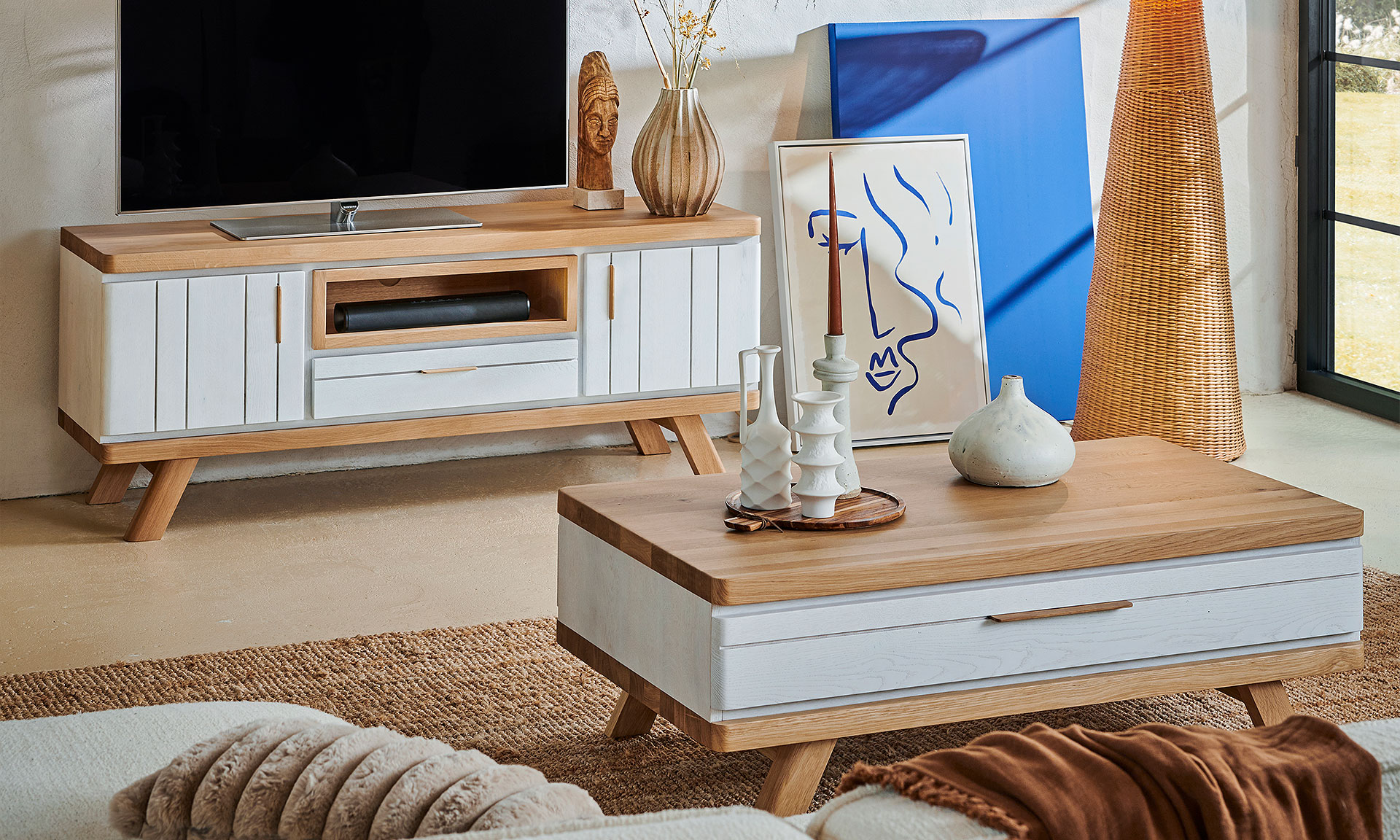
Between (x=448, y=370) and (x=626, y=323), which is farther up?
(x=626, y=323)

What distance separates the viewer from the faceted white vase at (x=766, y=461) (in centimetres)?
242

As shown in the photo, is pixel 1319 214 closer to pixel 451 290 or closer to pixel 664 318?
pixel 664 318

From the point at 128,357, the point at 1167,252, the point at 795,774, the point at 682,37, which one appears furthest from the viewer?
the point at 682,37

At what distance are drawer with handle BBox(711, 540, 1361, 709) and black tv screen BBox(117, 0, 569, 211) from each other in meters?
2.26

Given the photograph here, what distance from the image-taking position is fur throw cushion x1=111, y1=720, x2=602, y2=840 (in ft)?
3.74

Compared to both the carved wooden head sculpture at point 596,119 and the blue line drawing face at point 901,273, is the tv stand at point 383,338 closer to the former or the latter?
the carved wooden head sculpture at point 596,119

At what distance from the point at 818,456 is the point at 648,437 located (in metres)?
2.30

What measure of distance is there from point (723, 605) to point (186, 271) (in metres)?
2.04

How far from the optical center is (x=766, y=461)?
7.98 ft

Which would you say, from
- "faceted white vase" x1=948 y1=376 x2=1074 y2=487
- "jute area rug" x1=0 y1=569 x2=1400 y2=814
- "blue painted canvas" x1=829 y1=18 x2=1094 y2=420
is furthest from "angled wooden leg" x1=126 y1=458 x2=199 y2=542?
"blue painted canvas" x1=829 y1=18 x2=1094 y2=420

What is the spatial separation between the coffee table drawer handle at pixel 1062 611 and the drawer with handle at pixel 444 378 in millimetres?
2006

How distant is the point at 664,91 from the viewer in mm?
4258

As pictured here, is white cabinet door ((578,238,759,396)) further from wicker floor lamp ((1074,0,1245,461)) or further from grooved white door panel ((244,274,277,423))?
wicker floor lamp ((1074,0,1245,461))

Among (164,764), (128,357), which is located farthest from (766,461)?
(128,357)
